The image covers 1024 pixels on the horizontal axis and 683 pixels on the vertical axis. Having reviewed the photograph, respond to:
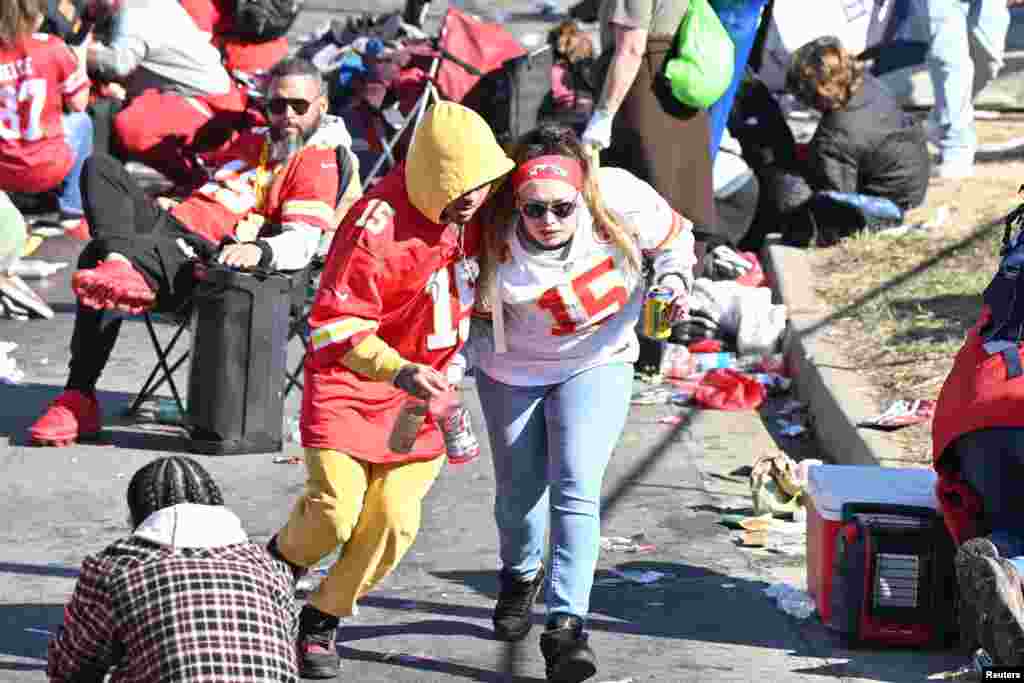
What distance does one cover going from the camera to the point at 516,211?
5.94 m

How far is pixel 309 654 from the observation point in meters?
5.91

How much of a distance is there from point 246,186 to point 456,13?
4.27 meters

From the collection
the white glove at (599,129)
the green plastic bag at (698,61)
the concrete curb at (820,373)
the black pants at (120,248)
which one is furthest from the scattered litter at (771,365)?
the black pants at (120,248)

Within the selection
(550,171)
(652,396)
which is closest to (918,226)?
(652,396)

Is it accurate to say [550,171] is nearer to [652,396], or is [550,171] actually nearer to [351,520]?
[351,520]

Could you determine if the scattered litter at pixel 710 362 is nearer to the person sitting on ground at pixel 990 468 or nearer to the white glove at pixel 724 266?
the white glove at pixel 724 266

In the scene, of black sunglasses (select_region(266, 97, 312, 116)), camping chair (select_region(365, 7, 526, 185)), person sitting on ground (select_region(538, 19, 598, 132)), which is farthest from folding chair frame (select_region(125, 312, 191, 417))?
person sitting on ground (select_region(538, 19, 598, 132))

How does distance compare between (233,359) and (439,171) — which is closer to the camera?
(439,171)

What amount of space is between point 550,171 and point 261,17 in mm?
7935

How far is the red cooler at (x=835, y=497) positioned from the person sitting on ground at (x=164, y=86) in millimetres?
6521

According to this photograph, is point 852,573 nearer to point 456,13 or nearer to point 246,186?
point 246,186

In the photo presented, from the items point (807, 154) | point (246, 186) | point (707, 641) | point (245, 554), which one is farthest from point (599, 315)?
point (807, 154)

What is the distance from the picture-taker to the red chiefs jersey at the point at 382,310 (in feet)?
18.4

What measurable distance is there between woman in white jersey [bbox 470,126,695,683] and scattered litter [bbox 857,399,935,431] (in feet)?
8.00
